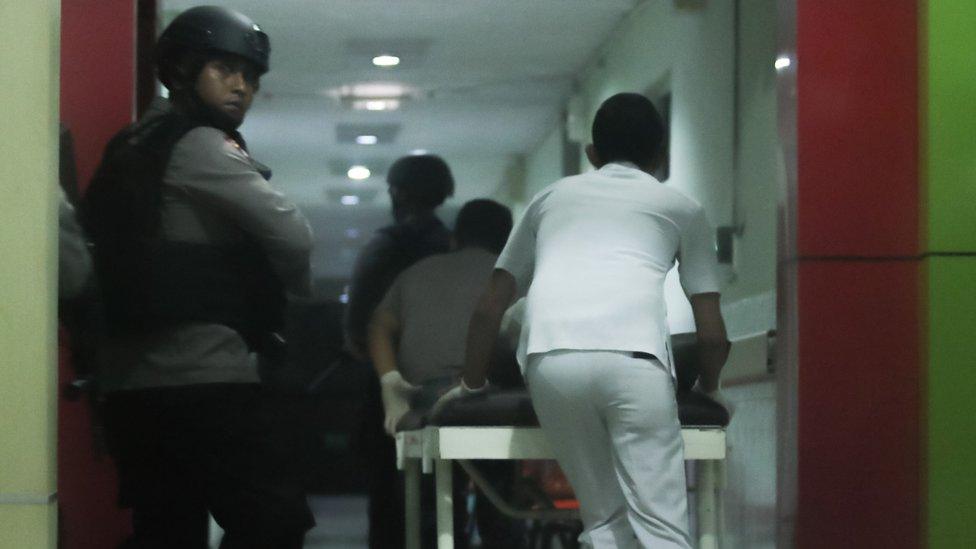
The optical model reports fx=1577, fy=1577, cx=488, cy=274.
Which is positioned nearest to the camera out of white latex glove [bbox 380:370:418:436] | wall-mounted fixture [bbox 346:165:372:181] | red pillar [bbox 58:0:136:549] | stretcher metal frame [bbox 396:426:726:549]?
stretcher metal frame [bbox 396:426:726:549]

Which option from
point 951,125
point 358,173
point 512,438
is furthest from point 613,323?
point 358,173

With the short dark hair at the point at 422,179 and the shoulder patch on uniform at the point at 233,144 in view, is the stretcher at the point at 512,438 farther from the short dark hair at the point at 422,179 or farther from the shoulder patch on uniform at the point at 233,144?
the short dark hair at the point at 422,179

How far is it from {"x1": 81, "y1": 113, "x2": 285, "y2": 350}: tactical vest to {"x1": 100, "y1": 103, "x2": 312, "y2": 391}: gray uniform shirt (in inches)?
0.9

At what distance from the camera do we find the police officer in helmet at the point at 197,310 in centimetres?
323

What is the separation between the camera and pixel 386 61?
10.5 m

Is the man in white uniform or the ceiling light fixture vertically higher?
the ceiling light fixture

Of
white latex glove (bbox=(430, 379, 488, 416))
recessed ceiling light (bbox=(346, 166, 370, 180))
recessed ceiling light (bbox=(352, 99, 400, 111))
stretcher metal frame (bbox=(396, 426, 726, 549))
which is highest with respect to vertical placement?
recessed ceiling light (bbox=(352, 99, 400, 111))

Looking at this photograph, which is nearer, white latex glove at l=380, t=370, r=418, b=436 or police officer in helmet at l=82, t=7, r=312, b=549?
police officer in helmet at l=82, t=7, r=312, b=549

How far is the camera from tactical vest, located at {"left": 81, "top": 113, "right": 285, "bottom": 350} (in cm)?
326

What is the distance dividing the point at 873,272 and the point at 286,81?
24.0 feet

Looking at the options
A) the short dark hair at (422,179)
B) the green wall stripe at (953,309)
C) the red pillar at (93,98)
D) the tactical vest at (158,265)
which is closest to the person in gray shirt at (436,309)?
the short dark hair at (422,179)

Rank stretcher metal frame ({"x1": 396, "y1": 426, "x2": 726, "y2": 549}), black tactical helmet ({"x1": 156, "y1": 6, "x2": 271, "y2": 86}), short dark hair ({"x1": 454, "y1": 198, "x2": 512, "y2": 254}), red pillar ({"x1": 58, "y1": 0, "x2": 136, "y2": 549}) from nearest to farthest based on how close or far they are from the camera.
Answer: black tactical helmet ({"x1": 156, "y1": 6, "x2": 271, "y2": 86}), stretcher metal frame ({"x1": 396, "y1": 426, "x2": 726, "y2": 549}), red pillar ({"x1": 58, "y1": 0, "x2": 136, "y2": 549}), short dark hair ({"x1": 454, "y1": 198, "x2": 512, "y2": 254})

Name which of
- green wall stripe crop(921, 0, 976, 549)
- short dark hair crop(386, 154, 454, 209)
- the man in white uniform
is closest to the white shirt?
the man in white uniform

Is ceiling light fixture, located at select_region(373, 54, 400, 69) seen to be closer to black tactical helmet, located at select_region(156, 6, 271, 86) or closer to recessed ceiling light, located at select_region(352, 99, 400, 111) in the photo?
recessed ceiling light, located at select_region(352, 99, 400, 111)
